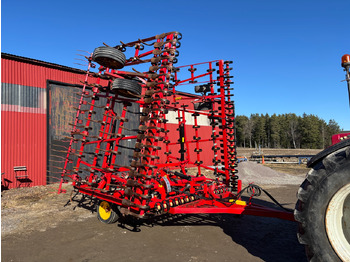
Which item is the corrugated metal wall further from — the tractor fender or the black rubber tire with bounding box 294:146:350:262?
the black rubber tire with bounding box 294:146:350:262

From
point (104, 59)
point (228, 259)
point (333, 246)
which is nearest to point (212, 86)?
point (104, 59)

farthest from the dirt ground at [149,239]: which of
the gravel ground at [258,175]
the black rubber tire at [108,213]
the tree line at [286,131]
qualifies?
the tree line at [286,131]

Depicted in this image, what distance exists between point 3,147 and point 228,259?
11.1m

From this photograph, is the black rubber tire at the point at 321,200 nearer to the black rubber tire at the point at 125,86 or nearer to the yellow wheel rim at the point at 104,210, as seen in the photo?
the black rubber tire at the point at 125,86

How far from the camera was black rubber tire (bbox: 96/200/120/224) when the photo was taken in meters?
5.59

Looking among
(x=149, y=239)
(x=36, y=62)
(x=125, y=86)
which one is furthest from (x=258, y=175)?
(x=36, y=62)

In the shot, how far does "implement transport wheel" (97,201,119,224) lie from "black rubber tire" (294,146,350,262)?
4.14m

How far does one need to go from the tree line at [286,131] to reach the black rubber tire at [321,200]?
75659 millimetres

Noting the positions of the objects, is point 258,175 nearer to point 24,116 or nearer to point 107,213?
point 107,213

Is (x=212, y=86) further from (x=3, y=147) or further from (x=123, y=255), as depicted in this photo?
(x=3, y=147)

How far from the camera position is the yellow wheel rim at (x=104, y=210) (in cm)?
572

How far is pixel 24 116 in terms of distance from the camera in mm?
11453

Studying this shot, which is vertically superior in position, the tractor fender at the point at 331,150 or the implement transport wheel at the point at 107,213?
the tractor fender at the point at 331,150

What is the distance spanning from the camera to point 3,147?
1070cm
